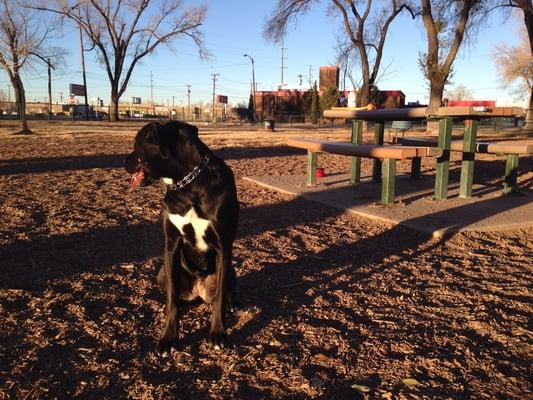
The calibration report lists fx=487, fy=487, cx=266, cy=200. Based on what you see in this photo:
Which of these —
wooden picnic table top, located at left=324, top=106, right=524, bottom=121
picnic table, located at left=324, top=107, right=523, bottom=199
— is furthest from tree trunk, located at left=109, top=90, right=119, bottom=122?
picnic table, located at left=324, top=107, right=523, bottom=199

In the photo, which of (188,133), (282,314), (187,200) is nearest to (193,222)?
(187,200)

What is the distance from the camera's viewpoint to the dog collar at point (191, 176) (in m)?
2.59

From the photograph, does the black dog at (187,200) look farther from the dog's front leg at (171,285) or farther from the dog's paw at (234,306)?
the dog's paw at (234,306)

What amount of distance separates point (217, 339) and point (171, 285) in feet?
1.26

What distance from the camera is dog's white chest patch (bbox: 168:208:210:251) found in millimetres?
2600

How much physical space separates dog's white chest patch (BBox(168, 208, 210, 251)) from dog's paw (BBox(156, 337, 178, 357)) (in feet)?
1.79

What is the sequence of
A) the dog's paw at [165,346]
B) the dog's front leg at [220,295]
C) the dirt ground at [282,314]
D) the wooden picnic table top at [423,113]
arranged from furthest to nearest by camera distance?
1. the wooden picnic table top at [423,113]
2. the dog's front leg at [220,295]
3. the dog's paw at [165,346]
4. the dirt ground at [282,314]

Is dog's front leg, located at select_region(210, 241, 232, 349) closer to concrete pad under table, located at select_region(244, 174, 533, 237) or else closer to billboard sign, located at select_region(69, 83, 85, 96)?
concrete pad under table, located at select_region(244, 174, 533, 237)

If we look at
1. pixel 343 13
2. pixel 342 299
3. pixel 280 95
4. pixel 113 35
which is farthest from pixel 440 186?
pixel 280 95

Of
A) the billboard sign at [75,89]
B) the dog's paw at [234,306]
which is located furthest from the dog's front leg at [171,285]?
the billboard sign at [75,89]

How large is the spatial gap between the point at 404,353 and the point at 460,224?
294cm

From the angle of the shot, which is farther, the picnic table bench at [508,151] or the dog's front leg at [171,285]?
the picnic table bench at [508,151]

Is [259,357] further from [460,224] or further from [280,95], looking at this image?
[280,95]

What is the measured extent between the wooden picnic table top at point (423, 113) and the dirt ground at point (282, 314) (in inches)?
63.3
